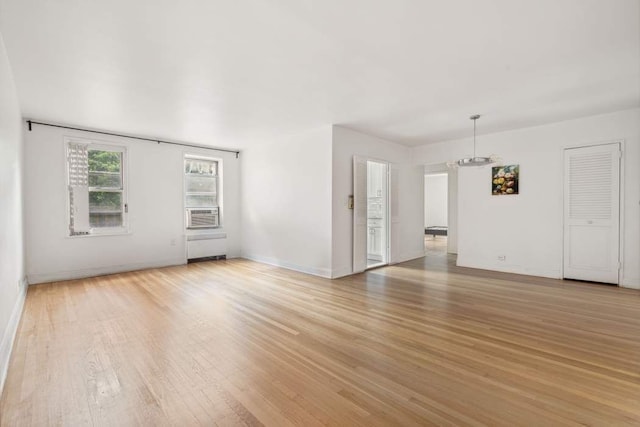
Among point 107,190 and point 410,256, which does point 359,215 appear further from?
point 107,190

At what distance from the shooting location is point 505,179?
18.9 ft

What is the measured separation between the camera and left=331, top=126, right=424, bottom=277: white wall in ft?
17.5

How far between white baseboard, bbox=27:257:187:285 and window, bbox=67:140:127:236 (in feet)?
2.17

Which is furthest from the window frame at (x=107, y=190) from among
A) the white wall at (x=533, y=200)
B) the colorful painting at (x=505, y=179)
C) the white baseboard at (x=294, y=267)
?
the colorful painting at (x=505, y=179)

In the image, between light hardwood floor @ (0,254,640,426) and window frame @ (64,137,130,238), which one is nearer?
light hardwood floor @ (0,254,640,426)

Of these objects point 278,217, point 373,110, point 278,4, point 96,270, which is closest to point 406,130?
point 373,110

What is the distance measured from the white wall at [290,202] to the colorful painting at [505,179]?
3253mm

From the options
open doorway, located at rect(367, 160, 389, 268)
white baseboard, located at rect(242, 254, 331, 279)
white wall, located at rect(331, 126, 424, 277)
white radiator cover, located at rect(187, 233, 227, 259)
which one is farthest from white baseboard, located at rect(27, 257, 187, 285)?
open doorway, located at rect(367, 160, 389, 268)

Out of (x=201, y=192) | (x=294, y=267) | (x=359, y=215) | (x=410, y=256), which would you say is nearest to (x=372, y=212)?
(x=410, y=256)

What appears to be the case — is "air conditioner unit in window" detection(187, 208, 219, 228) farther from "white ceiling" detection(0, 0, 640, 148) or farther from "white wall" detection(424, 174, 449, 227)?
"white wall" detection(424, 174, 449, 227)

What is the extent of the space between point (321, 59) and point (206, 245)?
5121 millimetres

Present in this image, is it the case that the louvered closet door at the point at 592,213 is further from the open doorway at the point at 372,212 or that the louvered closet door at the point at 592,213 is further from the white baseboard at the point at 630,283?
the open doorway at the point at 372,212

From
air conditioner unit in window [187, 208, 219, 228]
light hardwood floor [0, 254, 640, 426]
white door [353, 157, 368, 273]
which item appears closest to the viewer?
light hardwood floor [0, 254, 640, 426]

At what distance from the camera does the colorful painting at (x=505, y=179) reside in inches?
223
